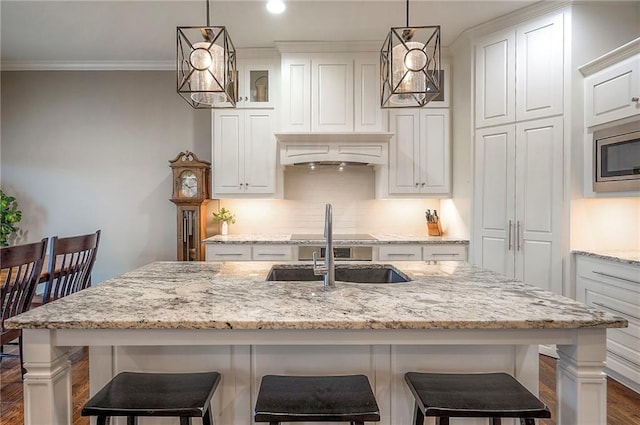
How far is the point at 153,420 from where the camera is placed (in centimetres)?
146

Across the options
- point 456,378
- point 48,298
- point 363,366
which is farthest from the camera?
point 48,298

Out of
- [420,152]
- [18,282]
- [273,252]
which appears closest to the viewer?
[18,282]

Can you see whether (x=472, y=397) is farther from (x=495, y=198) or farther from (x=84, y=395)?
(x=84, y=395)

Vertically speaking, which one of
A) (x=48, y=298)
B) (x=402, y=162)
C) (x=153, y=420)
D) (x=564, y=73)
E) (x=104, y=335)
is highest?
(x=564, y=73)

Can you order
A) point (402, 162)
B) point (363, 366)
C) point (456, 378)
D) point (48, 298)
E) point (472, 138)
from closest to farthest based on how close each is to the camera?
point (456, 378) → point (363, 366) → point (48, 298) → point (472, 138) → point (402, 162)

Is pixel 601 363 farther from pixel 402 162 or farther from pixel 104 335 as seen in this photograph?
pixel 402 162

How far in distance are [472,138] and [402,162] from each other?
0.69 meters

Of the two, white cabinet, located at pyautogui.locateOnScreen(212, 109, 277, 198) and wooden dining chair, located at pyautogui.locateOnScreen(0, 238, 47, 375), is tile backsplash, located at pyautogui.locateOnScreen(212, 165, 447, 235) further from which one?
wooden dining chair, located at pyautogui.locateOnScreen(0, 238, 47, 375)

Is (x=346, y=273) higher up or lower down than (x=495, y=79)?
lower down

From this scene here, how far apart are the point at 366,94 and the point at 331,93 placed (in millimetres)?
352

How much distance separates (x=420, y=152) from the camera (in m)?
3.63

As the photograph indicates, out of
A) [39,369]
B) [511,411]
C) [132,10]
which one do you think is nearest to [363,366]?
[511,411]

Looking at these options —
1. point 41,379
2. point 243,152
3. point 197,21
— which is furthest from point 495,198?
point 41,379

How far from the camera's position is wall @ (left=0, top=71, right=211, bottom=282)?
13.0 ft
